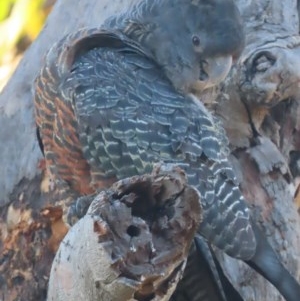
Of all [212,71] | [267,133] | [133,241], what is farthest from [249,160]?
[133,241]

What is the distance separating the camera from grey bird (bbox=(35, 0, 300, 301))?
316 centimetres

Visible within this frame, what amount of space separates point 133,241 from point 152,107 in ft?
3.86

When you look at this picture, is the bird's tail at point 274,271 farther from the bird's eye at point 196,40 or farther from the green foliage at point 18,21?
the green foliage at point 18,21

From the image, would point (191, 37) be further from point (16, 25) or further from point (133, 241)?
point (16, 25)

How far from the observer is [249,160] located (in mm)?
3785

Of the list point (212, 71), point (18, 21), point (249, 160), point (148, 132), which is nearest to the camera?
point (148, 132)

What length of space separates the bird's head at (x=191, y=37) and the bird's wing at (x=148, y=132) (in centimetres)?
6

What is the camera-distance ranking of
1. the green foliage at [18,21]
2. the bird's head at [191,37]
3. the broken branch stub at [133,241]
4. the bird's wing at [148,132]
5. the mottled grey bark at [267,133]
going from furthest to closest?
the green foliage at [18,21] < the mottled grey bark at [267,133] < the bird's head at [191,37] < the bird's wing at [148,132] < the broken branch stub at [133,241]

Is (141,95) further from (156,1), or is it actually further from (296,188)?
(296,188)

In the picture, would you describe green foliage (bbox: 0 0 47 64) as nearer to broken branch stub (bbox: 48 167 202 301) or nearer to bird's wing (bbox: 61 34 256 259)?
bird's wing (bbox: 61 34 256 259)

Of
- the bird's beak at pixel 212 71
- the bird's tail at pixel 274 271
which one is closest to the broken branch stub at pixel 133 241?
the bird's tail at pixel 274 271

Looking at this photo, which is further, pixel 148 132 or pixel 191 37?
pixel 191 37

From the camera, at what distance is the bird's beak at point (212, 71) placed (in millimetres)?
3490

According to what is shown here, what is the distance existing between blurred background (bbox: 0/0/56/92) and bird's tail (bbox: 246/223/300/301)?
121 inches
